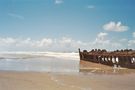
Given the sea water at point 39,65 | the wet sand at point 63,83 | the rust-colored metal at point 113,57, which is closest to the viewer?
the wet sand at point 63,83

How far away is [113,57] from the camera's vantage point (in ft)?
75.4

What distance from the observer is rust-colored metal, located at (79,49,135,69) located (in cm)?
2097

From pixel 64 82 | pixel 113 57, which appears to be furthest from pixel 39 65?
pixel 64 82

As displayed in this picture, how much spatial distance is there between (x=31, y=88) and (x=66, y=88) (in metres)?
1.22

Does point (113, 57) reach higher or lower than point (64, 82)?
higher

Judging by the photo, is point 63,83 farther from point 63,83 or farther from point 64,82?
point 64,82

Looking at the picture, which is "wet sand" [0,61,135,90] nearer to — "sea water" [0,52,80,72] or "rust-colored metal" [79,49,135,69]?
"sea water" [0,52,80,72]

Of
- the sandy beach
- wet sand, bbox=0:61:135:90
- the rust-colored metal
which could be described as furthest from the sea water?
the sandy beach

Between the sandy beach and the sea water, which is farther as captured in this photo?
the sea water

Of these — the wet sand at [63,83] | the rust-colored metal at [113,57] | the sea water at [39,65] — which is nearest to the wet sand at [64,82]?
the wet sand at [63,83]

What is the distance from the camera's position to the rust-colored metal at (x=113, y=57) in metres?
21.0

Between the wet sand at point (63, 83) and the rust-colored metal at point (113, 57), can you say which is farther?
the rust-colored metal at point (113, 57)

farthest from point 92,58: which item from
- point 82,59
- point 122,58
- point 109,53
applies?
point 122,58

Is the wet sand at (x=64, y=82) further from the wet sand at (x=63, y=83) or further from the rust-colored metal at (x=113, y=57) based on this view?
the rust-colored metal at (x=113, y=57)
